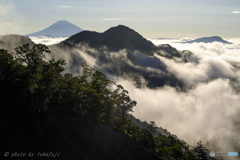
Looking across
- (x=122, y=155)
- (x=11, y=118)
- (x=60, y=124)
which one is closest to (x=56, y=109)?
(x=60, y=124)

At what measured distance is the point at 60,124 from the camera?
3775cm

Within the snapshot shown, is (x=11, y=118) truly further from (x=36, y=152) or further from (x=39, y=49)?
(x=39, y=49)

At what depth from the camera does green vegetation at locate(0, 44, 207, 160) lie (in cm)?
3102

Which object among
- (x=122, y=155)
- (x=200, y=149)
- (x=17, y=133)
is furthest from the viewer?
(x=200, y=149)

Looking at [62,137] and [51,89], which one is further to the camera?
[51,89]

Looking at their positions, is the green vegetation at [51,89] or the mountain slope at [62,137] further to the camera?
the green vegetation at [51,89]

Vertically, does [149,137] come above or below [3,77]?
below

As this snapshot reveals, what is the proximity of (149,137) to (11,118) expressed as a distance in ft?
221

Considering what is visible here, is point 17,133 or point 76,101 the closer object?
point 17,133

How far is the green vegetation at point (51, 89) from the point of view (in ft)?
102

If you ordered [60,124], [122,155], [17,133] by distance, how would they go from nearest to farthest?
[17,133]
[60,124]
[122,155]

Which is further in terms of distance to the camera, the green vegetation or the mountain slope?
the green vegetation

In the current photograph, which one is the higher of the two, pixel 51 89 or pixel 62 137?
pixel 51 89

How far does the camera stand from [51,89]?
135 ft
